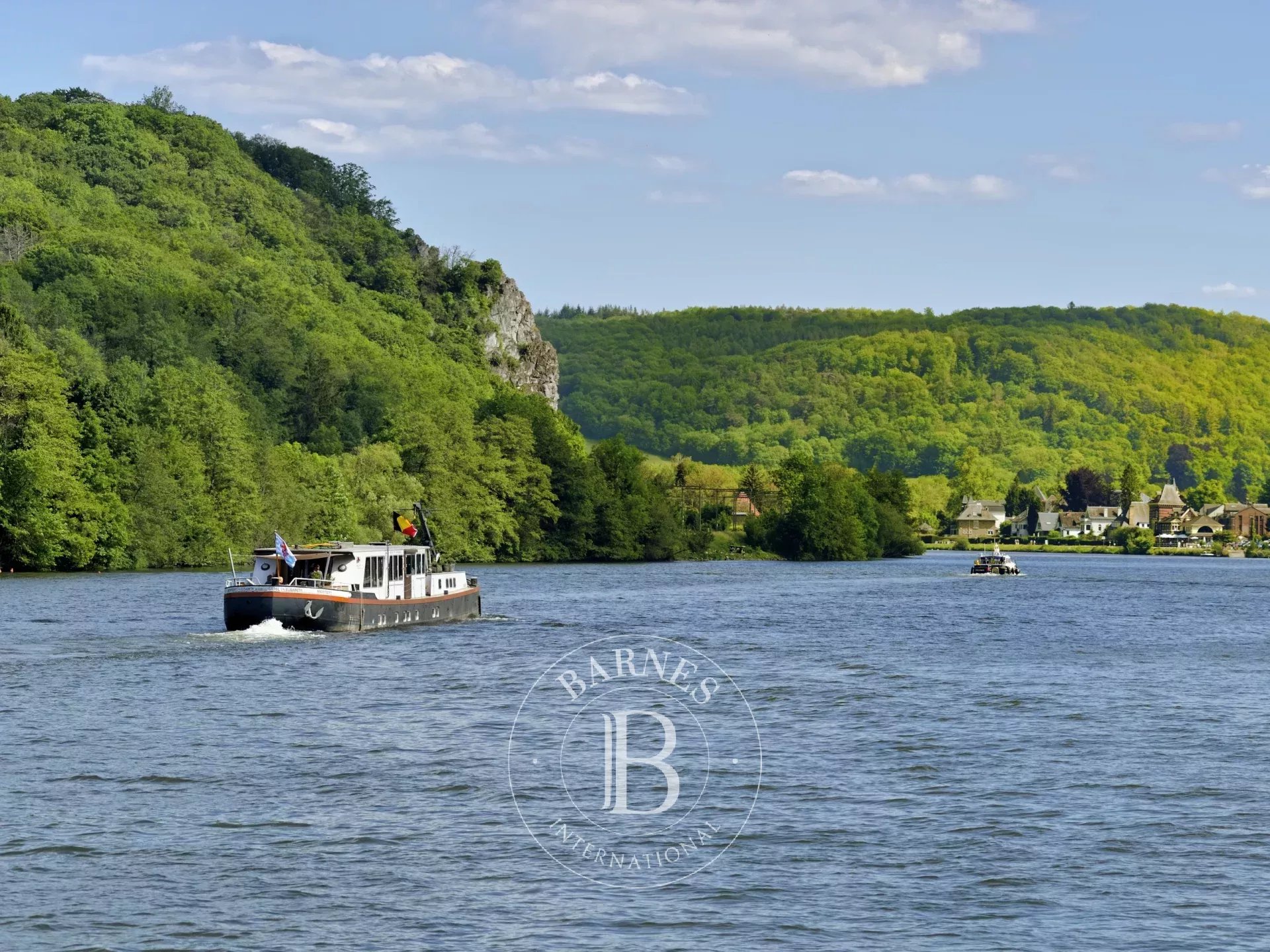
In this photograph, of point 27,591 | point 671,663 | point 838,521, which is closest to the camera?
point 671,663

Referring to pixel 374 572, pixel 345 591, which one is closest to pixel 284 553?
pixel 345 591

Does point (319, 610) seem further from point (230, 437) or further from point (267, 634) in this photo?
point (230, 437)

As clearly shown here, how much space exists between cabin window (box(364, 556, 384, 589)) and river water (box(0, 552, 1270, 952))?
3.25 metres

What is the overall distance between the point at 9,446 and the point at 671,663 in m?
63.8

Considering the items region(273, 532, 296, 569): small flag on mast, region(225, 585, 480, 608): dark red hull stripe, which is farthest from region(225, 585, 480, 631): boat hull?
region(273, 532, 296, 569): small flag on mast

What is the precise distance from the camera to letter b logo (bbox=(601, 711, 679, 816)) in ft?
103

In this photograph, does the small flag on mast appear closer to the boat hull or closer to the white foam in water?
the boat hull

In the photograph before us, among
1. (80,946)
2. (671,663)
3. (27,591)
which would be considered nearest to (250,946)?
(80,946)

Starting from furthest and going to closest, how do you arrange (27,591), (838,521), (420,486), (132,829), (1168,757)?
(838,521)
(420,486)
(27,591)
(1168,757)
(132,829)

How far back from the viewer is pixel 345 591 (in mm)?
65500

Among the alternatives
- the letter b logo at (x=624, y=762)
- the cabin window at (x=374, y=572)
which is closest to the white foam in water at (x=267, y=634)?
the cabin window at (x=374, y=572)

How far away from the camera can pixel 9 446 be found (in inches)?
4178

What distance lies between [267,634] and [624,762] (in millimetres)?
29746

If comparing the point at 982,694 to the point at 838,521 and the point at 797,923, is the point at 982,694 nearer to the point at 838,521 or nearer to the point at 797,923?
the point at 797,923
